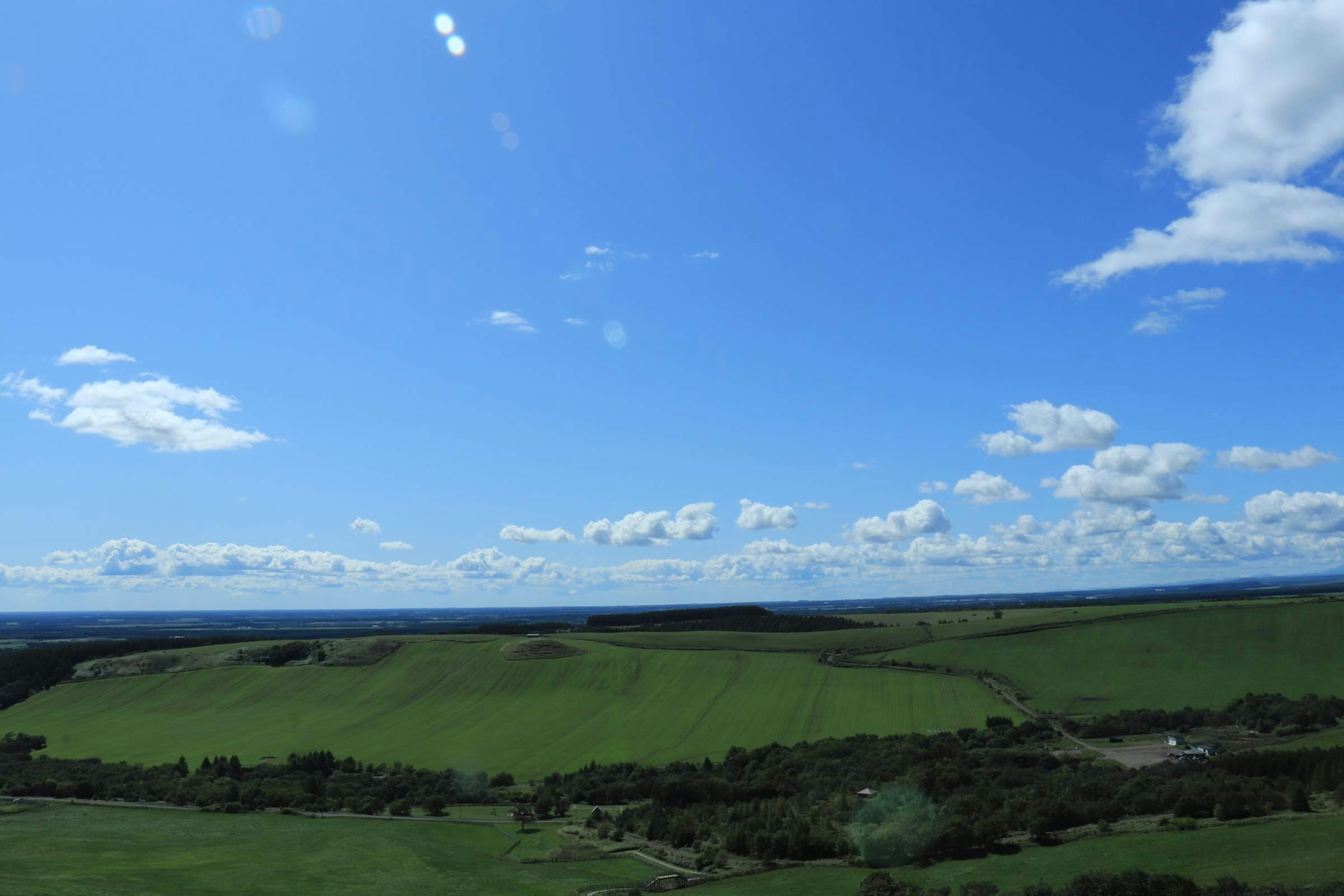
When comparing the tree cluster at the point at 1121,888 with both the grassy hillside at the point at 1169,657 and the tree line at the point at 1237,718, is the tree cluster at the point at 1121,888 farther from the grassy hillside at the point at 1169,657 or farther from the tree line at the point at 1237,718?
the grassy hillside at the point at 1169,657

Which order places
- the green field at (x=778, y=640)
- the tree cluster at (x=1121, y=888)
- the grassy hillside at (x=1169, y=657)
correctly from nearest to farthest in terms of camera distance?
1. the tree cluster at (x=1121, y=888)
2. the grassy hillside at (x=1169, y=657)
3. the green field at (x=778, y=640)

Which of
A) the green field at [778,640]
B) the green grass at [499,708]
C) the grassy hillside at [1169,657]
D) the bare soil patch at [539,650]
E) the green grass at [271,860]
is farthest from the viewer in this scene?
the green field at [778,640]

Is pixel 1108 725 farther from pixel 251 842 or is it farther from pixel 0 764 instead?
pixel 0 764

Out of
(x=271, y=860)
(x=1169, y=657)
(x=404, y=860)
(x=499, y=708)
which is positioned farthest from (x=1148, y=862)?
(x=499, y=708)

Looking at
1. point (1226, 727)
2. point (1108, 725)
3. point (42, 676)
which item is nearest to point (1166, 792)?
point (1108, 725)

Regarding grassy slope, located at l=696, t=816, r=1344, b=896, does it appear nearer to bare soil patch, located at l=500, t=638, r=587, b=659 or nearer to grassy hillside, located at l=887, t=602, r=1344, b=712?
grassy hillside, located at l=887, t=602, r=1344, b=712

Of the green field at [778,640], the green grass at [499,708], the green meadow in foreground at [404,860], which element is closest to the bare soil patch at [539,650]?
the green grass at [499,708]
